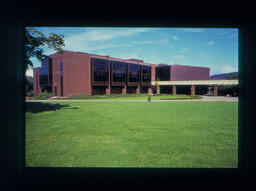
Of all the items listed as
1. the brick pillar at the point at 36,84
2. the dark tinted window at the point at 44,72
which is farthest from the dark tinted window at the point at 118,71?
the brick pillar at the point at 36,84

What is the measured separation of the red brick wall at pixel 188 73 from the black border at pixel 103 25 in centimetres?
5388

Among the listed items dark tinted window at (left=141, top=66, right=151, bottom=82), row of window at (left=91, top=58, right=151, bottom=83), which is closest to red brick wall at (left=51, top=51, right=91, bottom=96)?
row of window at (left=91, top=58, right=151, bottom=83)

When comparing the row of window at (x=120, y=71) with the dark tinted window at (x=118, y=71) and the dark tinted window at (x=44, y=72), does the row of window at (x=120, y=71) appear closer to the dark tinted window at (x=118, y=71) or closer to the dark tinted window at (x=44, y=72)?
the dark tinted window at (x=118, y=71)

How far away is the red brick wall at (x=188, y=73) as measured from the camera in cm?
5569

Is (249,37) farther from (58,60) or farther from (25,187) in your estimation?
(58,60)

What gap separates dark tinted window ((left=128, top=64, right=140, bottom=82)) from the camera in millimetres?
48669

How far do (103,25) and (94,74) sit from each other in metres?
38.0

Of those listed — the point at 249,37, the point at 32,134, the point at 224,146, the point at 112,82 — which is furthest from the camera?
the point at 112,82

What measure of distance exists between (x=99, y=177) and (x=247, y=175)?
3.03 m

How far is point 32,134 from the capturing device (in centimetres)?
743

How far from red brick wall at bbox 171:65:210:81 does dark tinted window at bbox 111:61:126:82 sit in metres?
18.3

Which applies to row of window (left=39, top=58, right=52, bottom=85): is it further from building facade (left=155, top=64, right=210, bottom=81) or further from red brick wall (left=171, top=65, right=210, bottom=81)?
red brick wall (left=171, top=65, right=210, bottom=81)

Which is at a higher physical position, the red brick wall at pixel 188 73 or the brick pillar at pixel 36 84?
the red brick wall at pixel 188 73

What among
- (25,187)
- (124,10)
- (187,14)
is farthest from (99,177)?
(187,14)
